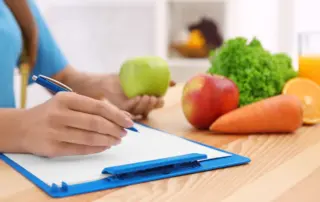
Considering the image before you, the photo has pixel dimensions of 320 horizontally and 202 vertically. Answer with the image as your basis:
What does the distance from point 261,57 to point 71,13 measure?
1.98m

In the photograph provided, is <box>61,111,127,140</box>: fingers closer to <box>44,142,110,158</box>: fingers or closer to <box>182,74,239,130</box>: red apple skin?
<box>44,142,110,158</box>: fingers

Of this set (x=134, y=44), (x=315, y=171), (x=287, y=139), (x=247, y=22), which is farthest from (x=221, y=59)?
(x=134, y=44)

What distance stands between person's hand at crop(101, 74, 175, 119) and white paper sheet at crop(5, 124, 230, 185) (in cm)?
19

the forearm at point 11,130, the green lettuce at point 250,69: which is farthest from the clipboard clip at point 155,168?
the green lettuce at point 250,69

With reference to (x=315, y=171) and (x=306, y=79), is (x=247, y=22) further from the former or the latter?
(x=315, y=171)

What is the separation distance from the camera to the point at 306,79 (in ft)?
3.31

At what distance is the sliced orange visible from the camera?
97 centimetres

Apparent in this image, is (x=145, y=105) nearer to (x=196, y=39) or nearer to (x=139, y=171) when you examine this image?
(x=139, y=171)

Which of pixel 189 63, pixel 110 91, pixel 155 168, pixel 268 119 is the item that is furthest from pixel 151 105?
pixel 189 63

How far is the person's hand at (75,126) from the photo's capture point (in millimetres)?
682

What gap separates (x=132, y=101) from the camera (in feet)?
3.37

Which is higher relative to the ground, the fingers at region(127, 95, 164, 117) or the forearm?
the forearm

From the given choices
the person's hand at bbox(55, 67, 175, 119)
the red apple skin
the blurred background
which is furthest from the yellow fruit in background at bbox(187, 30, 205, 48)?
the red apple skin

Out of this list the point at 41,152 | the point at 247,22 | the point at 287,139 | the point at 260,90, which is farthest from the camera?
the point at 247,22
